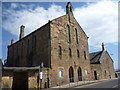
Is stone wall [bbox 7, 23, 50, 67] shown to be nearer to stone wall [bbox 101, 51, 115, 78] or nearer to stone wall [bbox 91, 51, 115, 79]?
stone wall [bbox 91, 51, 115, 79]

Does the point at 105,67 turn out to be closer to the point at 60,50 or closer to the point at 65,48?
the point at 65,48

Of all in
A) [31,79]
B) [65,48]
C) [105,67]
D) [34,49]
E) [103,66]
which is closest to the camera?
[31,79]

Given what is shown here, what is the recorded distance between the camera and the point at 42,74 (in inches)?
737

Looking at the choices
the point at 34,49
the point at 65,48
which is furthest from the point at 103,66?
the point at 34,49

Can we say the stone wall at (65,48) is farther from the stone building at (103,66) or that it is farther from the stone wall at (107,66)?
the stone wall at (107,66)

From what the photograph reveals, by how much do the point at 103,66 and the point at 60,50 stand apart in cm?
1653

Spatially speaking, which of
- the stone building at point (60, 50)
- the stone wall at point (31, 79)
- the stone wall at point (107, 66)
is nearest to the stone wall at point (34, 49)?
the stone building at point (60, 50)

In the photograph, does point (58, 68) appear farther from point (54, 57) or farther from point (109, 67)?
point (109, 67)

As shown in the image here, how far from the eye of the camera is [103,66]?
34312 millimetres

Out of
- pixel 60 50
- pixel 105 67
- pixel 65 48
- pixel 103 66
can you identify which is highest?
pixel 65 48

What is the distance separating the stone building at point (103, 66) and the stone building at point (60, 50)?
3.55 meters

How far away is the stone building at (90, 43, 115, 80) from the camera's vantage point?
31.0 meters

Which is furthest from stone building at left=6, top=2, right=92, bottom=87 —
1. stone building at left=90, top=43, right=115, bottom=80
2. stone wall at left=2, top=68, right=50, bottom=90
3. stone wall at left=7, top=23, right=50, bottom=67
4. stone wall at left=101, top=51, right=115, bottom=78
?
stone wall at left=101, top=51, right=115, bottom=78

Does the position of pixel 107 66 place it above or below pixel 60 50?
below
